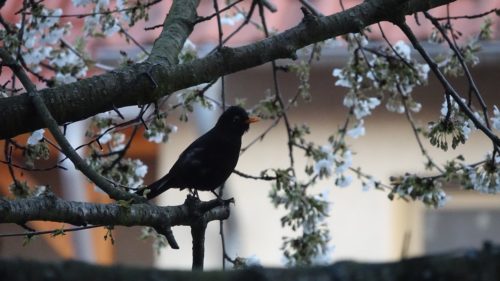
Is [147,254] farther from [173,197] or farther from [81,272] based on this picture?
[81,272]

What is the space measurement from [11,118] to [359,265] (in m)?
1.35

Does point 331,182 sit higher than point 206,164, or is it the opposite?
point 331,182

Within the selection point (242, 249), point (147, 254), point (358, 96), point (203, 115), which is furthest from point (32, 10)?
point (147, 254)

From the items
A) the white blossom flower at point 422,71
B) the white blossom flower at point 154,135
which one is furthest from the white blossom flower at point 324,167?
the white blossom flower at point 154,135

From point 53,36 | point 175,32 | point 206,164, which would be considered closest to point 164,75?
point 175,32

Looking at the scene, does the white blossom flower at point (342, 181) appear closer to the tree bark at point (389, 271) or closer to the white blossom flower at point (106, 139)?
the white blossom flower at point (106, 139)

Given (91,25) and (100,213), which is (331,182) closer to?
(91,25)

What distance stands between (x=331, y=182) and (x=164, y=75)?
3.61 m

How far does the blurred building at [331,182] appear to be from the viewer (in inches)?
219

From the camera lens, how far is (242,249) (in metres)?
5.81

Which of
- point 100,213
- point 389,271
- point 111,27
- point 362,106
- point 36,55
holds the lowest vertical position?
point 389,271

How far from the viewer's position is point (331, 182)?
6.01 metres

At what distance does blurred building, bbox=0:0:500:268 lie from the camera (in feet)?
18.2

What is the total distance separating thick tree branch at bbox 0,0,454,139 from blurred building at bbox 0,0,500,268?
109 inches
